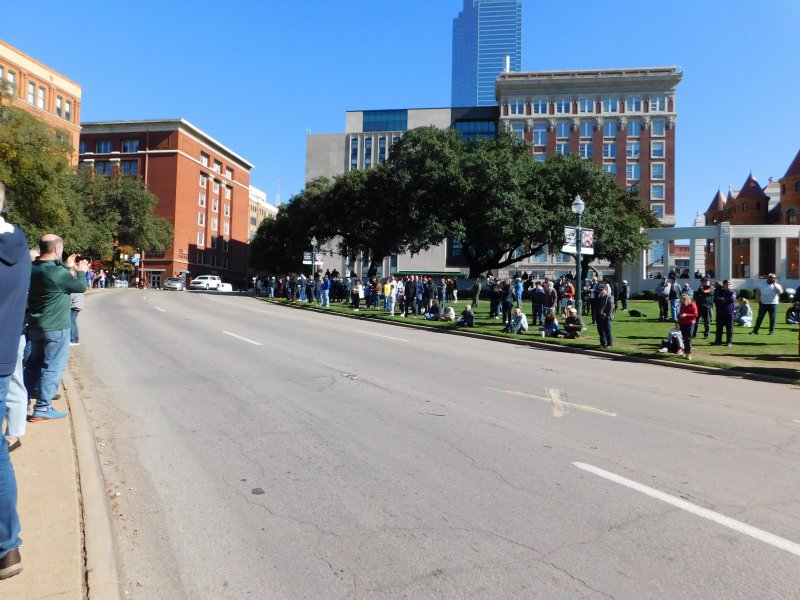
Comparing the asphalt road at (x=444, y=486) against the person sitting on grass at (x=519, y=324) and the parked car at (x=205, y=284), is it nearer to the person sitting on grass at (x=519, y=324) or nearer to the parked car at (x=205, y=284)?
→ the person sitting on grass at (x=519, y=324)

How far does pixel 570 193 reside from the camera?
131 ft

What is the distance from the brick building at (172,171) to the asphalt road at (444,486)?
251ft

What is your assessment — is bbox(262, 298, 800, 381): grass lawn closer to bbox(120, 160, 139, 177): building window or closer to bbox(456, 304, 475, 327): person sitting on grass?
bbox(456, 304, 475, 327): person sitting on grass

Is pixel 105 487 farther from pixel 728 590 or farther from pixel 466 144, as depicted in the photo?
pixel 466 144

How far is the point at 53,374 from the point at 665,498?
622 centimetres

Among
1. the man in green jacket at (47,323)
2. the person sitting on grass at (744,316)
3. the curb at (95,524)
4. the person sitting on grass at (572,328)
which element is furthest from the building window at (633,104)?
the curb at (95,524)

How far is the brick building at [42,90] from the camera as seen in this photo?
2000 inches

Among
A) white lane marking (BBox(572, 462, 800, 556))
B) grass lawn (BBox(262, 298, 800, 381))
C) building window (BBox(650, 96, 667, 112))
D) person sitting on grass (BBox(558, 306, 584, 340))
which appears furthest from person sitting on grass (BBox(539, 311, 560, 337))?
building window (BBox(650, 96, 667, 112))

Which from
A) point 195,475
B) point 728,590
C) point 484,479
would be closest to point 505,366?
point 484,479

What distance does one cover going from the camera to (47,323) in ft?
20.6

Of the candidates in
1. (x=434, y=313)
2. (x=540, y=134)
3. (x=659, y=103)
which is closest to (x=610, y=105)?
(x=659, y=103)

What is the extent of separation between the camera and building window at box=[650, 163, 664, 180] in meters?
84.6

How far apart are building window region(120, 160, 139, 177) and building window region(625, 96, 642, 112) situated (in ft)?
232

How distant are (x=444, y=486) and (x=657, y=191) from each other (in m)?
90.1
